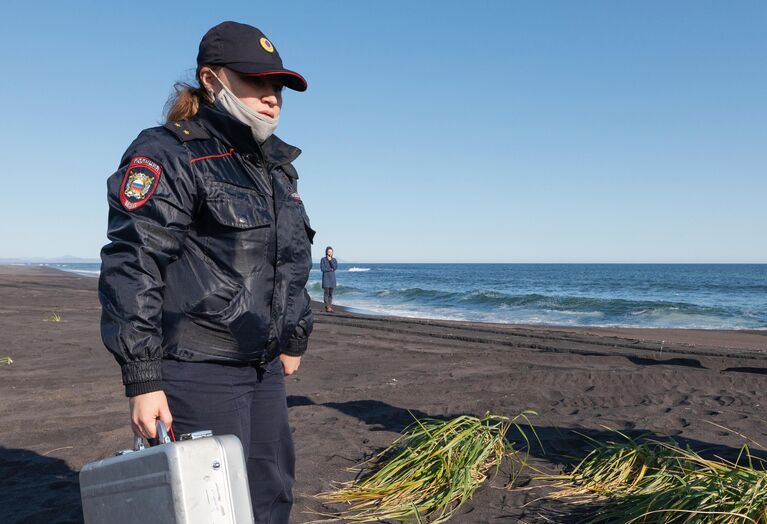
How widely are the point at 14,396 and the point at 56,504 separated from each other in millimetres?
3231

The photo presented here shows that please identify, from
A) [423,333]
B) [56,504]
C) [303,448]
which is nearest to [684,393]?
[303,448]

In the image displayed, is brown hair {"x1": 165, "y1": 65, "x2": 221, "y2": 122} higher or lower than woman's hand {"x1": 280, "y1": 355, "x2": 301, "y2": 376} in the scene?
higher

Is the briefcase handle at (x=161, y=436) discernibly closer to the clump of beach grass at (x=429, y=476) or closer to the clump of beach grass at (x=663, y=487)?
the clump of beach grass at (x=429, y=476)

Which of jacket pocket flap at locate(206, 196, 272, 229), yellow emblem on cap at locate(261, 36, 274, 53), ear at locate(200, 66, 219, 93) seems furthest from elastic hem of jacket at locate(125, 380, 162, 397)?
yellow emblem on cap at locate(261, 36, 274, 53)

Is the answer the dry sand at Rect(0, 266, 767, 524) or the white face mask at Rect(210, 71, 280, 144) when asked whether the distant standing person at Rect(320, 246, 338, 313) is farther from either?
the white face mask at Rect(210, 71, 280, 144)

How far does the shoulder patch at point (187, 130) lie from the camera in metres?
2.02

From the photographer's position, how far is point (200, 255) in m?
2.00

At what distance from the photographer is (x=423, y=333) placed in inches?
542

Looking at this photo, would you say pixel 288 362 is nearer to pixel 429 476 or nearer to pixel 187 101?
pixel 187 101

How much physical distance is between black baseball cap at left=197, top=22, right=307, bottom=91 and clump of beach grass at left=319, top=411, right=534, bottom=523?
2.18m

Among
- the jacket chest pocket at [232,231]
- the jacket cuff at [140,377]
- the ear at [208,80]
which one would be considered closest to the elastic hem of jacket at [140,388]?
the jacket cuff at [140,377]

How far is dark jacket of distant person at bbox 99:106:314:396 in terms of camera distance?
186cm

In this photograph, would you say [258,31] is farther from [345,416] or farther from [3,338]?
[3,338]

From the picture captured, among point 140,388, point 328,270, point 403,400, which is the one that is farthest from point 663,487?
point 328,270
